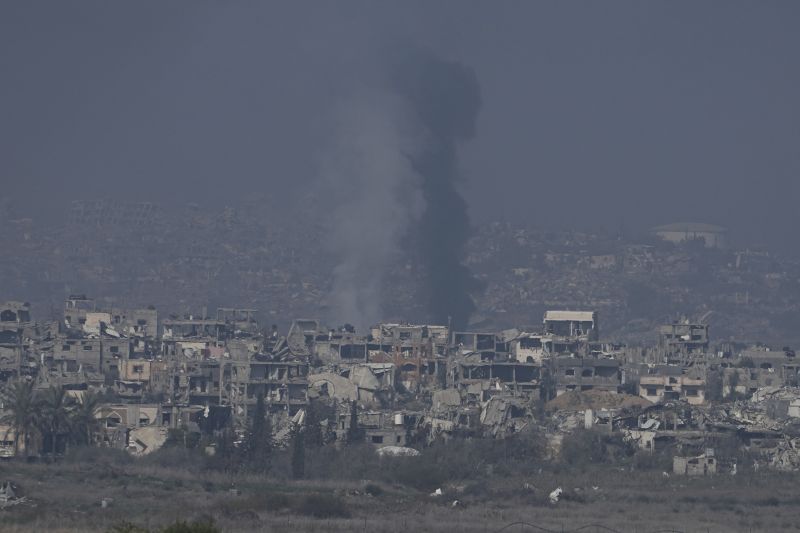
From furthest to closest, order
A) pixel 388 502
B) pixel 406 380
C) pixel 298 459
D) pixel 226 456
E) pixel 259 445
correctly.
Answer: pixel 406 380
pixel 259 445
pixel 226 456
pixel 298 459
pixel 388 502

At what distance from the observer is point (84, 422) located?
184 feet

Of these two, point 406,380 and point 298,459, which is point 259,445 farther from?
point 406,380

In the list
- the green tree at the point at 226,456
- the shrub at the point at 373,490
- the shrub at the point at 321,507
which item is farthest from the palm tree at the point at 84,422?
the shrub at the point at 321,507

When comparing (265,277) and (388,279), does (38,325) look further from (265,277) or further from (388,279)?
(265,277)

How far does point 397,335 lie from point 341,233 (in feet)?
143

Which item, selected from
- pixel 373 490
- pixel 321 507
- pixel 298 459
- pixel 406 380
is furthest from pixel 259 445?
pixel 406 380

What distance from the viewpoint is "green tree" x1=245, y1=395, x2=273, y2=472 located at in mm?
52438

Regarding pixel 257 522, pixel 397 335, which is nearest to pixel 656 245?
pixel 397 335

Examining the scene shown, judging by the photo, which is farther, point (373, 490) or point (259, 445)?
point (259, 445)

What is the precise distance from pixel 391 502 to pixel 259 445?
8.34 m

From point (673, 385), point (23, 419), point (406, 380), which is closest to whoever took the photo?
point (23, 419)

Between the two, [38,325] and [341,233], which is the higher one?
[341,233]

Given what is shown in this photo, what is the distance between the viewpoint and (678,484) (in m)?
49.7

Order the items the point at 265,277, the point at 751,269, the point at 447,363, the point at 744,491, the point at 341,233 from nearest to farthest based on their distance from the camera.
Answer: the point at 744,491, the point at 447,363, the point at 341,233, the point at 265,277, the point at 751,269
